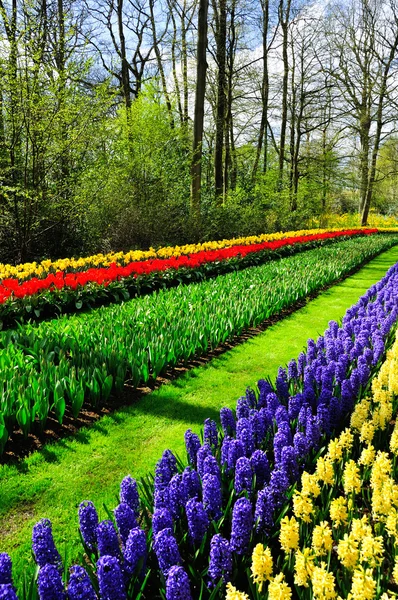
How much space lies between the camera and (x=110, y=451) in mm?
3240

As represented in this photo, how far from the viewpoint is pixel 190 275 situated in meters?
8.98

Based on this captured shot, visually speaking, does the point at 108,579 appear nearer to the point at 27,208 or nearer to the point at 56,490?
the point at 56,490

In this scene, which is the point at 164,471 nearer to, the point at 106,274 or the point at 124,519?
the point at 124,519

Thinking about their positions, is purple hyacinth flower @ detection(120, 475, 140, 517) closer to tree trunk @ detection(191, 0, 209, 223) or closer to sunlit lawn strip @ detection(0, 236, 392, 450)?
sunlit lawn strip @ detection(0, 236, 392, 450)

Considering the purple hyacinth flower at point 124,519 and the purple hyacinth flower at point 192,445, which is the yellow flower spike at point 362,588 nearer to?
the purple hyacinth flower at point 124,519

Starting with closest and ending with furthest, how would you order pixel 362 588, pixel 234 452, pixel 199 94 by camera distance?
pixel 362 588, pixel 234 452, pixel 199 94

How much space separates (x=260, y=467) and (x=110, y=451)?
4.71ft

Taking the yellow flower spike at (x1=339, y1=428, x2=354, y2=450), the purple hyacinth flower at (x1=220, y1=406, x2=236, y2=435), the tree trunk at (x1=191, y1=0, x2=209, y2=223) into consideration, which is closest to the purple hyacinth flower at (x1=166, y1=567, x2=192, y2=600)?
the yellow flower spike at (x1=339, y1=428, x2=354, y2=450)

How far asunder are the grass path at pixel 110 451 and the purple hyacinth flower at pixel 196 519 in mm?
831

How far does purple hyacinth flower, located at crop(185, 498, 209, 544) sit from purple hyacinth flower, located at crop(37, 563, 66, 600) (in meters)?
0.52

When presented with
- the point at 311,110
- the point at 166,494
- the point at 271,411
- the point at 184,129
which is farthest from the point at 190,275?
the point at 311,110

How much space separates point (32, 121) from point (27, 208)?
5.74 ft

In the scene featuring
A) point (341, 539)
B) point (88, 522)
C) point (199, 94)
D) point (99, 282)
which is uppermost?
point (199, 94)

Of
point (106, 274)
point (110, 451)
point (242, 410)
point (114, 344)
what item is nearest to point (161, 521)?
point (242, 410)
